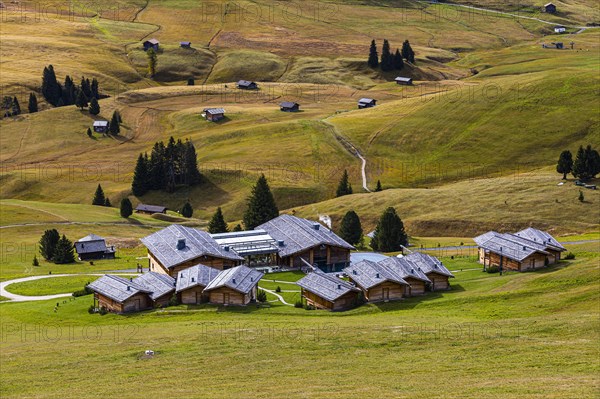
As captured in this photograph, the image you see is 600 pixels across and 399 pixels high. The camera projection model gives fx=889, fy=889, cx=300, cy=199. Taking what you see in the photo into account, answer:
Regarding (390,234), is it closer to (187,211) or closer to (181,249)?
(181,249)

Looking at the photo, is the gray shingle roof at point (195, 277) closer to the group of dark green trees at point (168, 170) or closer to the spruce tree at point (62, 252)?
the spruce tree at point (62, 252)

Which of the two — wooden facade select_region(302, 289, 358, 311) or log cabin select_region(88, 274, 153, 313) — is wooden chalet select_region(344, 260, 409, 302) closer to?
wooden facade select_region(302, 289, 358, 311)

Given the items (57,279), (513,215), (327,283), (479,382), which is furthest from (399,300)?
(513,215)

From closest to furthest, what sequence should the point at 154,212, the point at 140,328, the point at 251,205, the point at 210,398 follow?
the point at 210,398
the point at 140,328
the point at 251,205
the point at 154,212

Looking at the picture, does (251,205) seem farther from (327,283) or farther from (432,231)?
(327,283)

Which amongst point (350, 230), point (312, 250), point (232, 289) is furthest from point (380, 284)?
point (350, 230)

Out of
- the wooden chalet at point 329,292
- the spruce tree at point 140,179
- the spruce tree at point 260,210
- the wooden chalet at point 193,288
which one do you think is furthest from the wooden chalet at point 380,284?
the spruce tree at point 140,179

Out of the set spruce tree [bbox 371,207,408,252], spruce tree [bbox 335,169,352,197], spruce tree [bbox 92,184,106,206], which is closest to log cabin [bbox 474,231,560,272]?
spruce tree [bbox 371,207,408,252]
